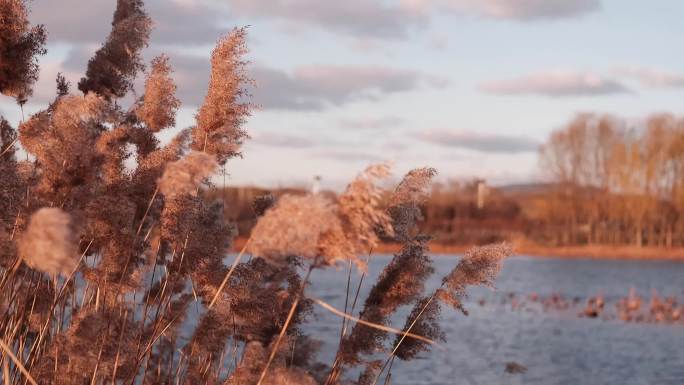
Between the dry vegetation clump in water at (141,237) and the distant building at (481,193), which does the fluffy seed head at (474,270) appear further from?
the distant building at (481,193)

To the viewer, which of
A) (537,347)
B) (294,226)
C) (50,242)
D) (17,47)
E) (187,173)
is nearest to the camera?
(50,242)

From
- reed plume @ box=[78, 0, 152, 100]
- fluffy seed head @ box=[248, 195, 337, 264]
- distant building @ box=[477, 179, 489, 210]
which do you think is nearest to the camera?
fluffy seed head @ box=[248, 195, 337, 264]

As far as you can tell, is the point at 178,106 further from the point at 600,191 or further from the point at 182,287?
the point at 600,191

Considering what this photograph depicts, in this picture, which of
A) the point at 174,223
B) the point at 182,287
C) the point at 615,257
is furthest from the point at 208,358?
the point at 615,257

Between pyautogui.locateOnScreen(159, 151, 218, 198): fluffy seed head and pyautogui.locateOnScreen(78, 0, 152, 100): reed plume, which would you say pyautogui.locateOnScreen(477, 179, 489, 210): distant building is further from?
pyautogui.locateOnScreen(159, 151, 218, 198): fluffy seed head

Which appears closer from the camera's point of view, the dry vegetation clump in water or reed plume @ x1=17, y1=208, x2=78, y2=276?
reed plume @ x1=17, y1=208, x2=78, y2=276

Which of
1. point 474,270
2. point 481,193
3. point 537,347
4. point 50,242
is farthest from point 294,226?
point 481,193

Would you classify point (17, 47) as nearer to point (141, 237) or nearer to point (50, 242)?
point (141, 237)

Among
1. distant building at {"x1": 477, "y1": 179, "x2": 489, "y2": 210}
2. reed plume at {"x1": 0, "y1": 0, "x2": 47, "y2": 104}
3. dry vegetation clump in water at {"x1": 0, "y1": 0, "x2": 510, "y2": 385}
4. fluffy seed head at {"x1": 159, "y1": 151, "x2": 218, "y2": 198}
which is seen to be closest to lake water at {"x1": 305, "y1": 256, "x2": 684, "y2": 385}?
dry vegetation clump in water at {"x1": 0, "y1": 0, "x2": 510, "y2": 385}

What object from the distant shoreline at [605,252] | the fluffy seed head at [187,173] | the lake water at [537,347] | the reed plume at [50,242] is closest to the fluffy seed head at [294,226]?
the fluffy seed head at [187,173]

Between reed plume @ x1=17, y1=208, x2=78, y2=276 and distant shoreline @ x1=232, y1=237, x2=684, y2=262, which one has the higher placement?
reed plume @ x1=17, y1=208, x2=78, y2=276

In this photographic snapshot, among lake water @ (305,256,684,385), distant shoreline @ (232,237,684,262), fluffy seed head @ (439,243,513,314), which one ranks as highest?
fluffy seed head @ (439,243,513,314)

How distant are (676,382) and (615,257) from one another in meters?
54.3

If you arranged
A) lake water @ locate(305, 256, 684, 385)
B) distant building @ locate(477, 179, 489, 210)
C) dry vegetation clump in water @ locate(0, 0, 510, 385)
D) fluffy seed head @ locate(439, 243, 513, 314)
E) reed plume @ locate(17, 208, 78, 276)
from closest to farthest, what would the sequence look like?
reed plume @ locate(17, 208, 78, 276) → dry vegetation clump in water @ locate(0, 0, 510, 385) → fluffy seed head @ locate(439, 243, 513, 314) → lake water @ locate(305, 256, 684, 385) → distant building @ locate(477, 179, 489, 210)
